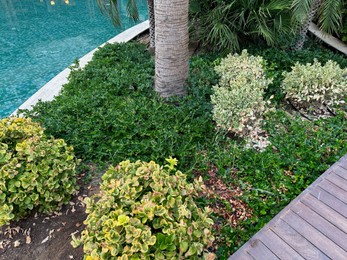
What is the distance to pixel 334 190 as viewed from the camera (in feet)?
8.32

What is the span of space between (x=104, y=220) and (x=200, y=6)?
15.5 ft

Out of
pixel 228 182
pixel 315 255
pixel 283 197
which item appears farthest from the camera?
pixel 228 182

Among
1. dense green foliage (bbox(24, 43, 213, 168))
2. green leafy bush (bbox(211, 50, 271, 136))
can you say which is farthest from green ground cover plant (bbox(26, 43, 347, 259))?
green leafy bush (bbox(211, 50, 271, 136))

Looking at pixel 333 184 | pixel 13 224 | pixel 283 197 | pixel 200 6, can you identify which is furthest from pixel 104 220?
pixel 200 6

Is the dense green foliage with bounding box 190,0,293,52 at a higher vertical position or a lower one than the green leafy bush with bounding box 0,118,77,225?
higher

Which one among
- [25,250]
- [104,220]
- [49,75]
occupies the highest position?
[104,220]

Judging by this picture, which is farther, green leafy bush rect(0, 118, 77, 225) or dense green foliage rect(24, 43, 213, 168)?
dense green foliage rect(24, 43, 213, 168)

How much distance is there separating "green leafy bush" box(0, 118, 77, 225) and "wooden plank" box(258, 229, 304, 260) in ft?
5.56

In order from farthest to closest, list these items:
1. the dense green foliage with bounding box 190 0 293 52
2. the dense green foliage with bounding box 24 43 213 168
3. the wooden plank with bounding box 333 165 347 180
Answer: the dense green foliage with bounding box 190 0 293 52 < the dense green foliage with bounding box 24 43 213 168 < the wooden plank with bounding box 333 165 347 180

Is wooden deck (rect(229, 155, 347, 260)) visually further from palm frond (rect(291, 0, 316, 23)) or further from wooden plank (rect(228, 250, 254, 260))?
palm frond (rect(291, 0, 316, 23))

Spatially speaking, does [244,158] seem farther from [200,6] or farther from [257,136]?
[200,6]

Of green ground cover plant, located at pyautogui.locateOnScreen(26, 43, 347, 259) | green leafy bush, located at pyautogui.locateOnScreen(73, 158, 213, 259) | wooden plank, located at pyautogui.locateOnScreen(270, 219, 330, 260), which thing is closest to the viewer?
green leafy bush, located at pyautogui.locateOnScreen(73, 158, 213, 259)

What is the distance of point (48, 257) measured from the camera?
2.40 metres

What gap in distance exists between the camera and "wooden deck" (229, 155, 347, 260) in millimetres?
2082
